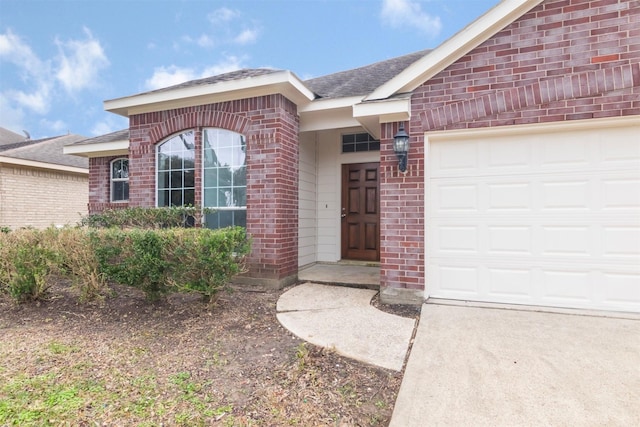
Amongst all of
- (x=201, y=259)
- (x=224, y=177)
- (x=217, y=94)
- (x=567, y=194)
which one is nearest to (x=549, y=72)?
(x=567, y=194)

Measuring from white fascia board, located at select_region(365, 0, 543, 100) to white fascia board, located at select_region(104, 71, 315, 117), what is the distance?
1384mm

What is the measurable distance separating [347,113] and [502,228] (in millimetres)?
3046

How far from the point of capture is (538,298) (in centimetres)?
422

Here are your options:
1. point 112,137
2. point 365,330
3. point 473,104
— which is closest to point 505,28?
point 473,104

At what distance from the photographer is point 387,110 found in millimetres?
4504

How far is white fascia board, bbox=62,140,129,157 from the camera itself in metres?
7.79

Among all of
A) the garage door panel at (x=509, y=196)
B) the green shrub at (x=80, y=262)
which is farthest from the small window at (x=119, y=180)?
the garage door panel at (x=509, y=196)

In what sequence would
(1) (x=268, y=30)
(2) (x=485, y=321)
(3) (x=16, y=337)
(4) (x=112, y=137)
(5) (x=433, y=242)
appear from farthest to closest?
(1) (x=268, y=30) < (4) (x=112, y=137) < (5) (x=433, y=242) < (2) (x=485, y=321) < (3) (x=16, y=337)

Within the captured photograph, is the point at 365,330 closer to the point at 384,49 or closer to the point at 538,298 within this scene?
the point at 538,298

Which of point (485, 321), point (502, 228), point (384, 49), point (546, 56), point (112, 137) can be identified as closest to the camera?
point (485, 321)

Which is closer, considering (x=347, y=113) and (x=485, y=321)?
(x=485, y=321)

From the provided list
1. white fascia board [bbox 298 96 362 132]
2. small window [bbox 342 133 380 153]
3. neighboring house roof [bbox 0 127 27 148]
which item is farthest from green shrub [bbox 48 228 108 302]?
neighboring house roof [bbox 0 127 27 148]

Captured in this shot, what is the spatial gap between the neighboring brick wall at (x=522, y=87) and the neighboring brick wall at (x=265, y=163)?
5.69ft

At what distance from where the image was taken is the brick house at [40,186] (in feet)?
36.1
